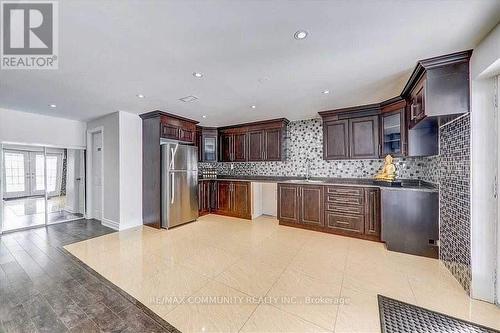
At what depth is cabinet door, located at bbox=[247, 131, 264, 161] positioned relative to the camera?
5.17 m

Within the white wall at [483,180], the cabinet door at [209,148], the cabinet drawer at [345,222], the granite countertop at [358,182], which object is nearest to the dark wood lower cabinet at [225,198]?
the granite countertop at [358,182]

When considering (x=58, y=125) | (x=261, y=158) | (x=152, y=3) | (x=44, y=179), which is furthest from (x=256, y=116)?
(x=44, y=179)

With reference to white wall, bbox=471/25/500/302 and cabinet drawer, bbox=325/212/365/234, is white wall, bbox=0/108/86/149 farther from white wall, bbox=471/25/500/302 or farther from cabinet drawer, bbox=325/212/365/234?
white wall, bbox=471/25/500/302

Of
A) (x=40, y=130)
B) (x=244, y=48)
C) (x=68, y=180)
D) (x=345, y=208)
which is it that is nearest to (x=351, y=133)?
(x=345, y=208)

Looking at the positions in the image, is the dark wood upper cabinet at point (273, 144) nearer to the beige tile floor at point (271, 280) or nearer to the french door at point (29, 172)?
the beige tile floor at point (271, 280)

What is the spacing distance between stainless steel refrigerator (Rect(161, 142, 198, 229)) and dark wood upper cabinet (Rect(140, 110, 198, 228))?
0.13 metres

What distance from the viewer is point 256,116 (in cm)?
470

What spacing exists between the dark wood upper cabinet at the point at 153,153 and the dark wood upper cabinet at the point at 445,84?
4.23m

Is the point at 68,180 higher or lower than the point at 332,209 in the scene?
higher

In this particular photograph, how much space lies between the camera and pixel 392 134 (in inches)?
143

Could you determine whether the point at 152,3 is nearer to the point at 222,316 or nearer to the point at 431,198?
the point at 222,316

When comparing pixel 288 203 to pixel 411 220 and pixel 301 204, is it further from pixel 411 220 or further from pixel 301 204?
pixel 411 220

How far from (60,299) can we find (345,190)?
4.04 m

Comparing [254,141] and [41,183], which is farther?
[254,141]
